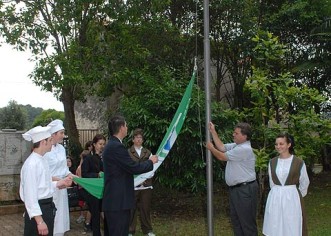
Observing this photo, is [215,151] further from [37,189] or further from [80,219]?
[80,219]

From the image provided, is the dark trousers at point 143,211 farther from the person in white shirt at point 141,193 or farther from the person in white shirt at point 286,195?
the person in white shirt at point 286,195

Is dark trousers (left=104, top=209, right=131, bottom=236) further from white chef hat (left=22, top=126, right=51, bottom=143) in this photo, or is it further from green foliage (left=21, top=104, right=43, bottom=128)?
green foliage (left=21, top=104, right=43, bottom=128)

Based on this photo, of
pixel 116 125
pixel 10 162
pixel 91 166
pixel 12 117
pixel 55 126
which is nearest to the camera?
pixel 116 125

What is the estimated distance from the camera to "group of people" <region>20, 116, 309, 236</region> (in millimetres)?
4766

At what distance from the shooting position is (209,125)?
5.97m

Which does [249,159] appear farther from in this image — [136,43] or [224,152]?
[136,43]

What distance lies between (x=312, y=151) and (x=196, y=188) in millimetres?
2496

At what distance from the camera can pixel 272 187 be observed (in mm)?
5953

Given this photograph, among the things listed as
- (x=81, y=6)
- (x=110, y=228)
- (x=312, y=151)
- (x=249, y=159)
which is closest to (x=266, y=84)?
(x=312, y=151)

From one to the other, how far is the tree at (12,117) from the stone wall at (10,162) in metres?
22.8

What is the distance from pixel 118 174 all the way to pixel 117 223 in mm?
586

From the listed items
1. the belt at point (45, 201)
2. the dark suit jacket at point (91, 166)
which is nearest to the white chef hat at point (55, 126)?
the belt at point (45, 201)

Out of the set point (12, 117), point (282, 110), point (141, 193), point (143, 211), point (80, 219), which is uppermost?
point (282, 110)

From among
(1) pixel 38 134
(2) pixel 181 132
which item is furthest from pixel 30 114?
(1) pixel 38 134
